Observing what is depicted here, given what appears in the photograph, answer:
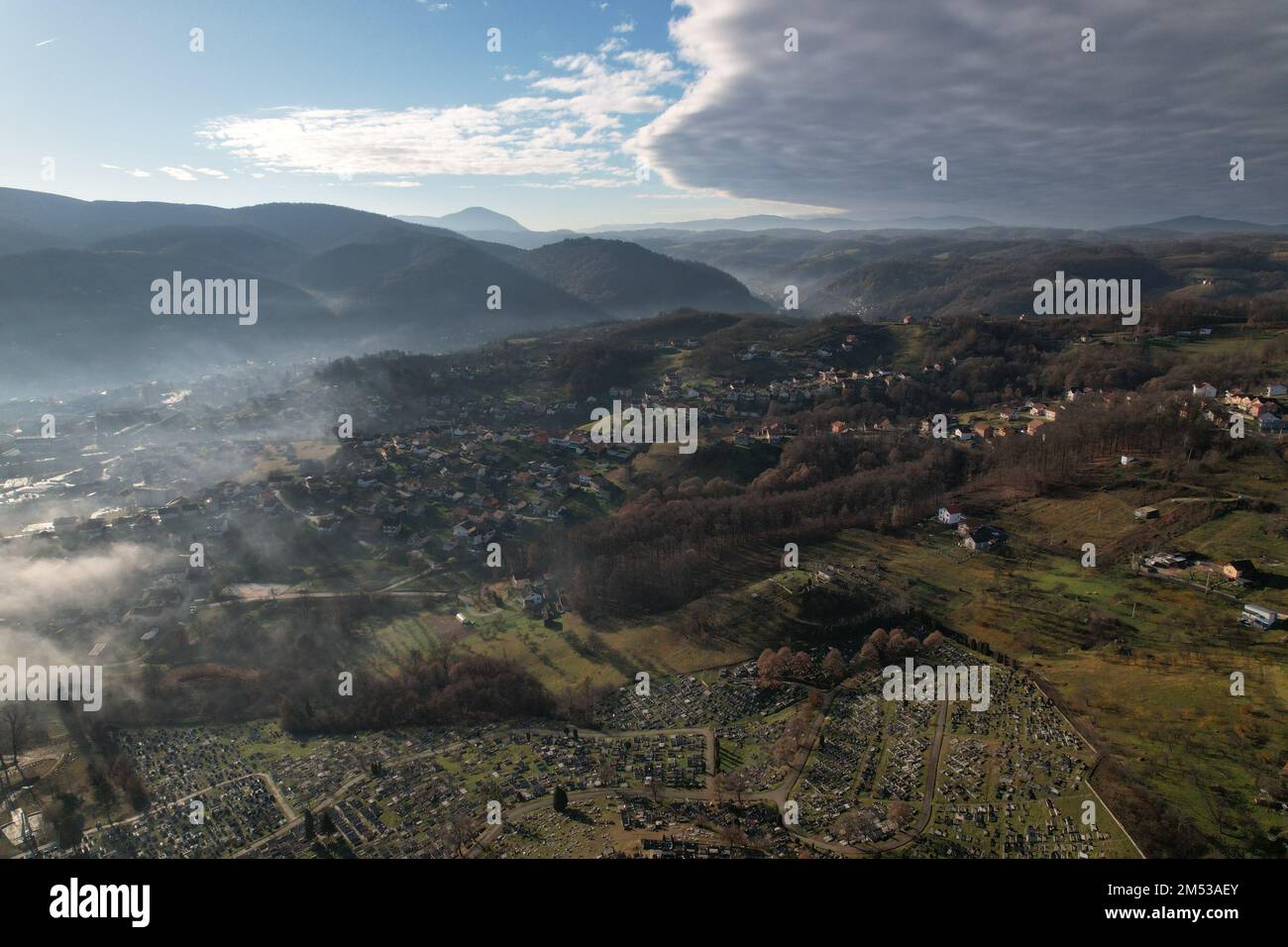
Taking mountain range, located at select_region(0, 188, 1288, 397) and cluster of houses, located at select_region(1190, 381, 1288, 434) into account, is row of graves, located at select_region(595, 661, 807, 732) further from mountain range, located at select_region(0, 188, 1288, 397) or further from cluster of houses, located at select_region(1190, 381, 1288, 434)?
mountain range, located at select_region(0, 188, 1288, 397)

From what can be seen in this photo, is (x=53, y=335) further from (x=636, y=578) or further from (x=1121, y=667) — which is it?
(x=1121, y=667)

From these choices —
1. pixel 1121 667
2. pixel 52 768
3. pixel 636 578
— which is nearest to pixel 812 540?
pixel 636 578

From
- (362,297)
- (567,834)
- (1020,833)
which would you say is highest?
(362,297)

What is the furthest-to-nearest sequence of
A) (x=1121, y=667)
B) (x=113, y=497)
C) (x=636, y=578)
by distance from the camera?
(x=113, y=497), (x=636, y=578), (x=1121, y=667)

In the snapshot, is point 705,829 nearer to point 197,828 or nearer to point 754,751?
point 754,751
